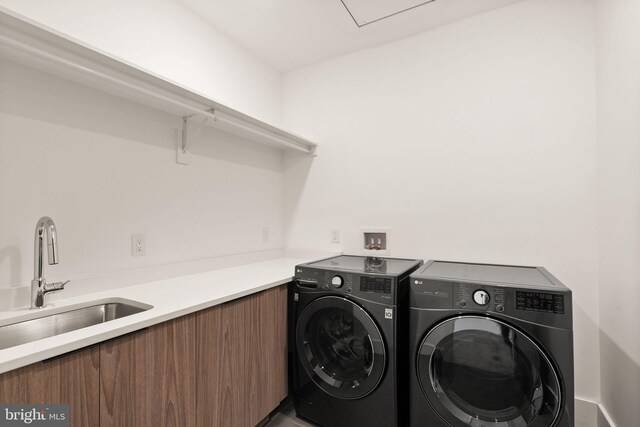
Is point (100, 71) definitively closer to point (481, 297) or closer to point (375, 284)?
point (375, 284)

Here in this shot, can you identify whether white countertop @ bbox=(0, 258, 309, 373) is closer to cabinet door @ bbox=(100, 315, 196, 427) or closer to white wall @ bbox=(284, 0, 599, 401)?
cabinet door @ bbox=(100, 315, 196, 427)

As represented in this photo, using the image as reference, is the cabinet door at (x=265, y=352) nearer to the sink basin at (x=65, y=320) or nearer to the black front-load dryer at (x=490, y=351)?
the sink basin at (x=65, y=320)

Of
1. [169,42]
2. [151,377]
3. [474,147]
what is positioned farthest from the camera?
[474,147]

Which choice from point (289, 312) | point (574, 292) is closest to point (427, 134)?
point (574, 292)

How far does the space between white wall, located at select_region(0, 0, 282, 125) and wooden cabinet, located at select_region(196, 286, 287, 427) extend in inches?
44.5

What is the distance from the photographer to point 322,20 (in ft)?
6.63

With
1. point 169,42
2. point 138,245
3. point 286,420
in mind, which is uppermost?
point 169,42

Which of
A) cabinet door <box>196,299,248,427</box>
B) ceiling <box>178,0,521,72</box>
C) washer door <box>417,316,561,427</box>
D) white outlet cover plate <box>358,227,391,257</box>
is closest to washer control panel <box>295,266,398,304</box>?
washer door <box>417,316,561,427</box>

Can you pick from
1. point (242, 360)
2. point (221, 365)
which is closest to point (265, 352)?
point (242, 360)

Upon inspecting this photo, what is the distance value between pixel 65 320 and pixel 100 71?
1024 mm

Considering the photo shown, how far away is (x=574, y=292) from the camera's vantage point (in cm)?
171

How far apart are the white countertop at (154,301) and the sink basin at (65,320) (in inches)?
0.8

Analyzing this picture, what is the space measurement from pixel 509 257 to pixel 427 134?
0.96 meters

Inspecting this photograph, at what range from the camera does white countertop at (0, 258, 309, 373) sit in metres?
0.82
